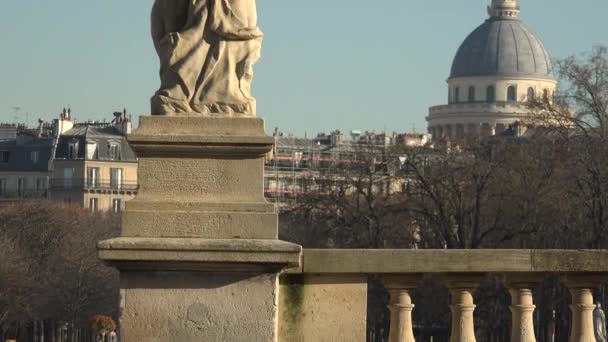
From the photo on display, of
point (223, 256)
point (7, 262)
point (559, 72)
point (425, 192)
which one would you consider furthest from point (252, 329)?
point (7, 262)

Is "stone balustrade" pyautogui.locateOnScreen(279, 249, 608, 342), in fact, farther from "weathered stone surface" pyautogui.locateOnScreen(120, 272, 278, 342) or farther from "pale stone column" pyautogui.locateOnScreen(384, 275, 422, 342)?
"weathered stone surface" pyautogui.locateOnScreen(120, 272, 278, 342)

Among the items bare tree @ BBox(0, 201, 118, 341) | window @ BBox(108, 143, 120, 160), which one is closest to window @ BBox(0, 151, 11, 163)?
window @ BBox(108, 143, 120, 160)

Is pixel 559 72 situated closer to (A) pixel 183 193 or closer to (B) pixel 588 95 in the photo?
(B) pixel 588 95

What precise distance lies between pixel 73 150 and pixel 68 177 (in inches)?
76.5

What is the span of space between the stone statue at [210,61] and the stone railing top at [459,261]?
986mm

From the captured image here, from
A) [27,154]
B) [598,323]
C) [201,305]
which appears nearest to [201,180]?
[201,305]

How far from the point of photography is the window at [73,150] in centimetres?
14950

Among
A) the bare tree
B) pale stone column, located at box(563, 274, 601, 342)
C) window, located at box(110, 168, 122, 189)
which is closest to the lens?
pale stone column, located at box(563, 274, 601, 342)

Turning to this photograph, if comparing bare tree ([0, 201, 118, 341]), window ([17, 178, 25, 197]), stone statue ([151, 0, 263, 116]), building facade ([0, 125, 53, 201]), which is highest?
building facade ([0, 125, 53, 201])

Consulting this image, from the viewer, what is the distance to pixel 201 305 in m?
10.8

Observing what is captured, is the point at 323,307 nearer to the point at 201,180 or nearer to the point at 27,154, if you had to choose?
the point at 201,180

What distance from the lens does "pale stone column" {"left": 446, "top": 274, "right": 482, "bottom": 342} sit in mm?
11406

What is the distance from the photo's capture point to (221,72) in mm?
10977

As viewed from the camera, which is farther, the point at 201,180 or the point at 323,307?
the point at 323,307
